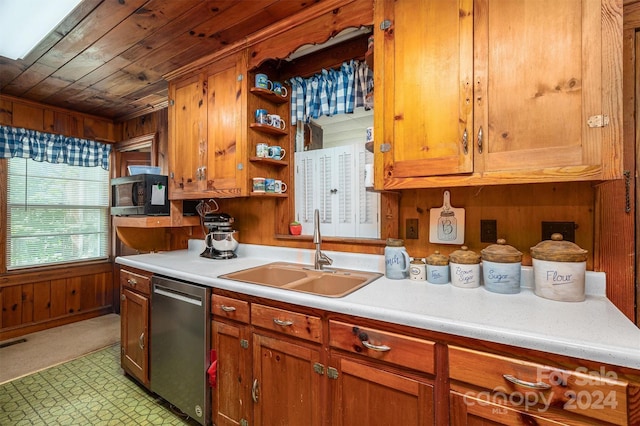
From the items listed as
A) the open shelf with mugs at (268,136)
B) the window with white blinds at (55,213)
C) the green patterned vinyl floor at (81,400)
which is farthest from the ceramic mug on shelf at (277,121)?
the window with white blinds at (55,213)

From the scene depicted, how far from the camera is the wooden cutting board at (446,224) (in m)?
1.50

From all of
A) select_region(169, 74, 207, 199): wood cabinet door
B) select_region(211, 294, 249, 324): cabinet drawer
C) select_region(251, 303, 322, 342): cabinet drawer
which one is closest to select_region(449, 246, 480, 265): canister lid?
select_region(251, 303, 322, 342): cabinet drawer

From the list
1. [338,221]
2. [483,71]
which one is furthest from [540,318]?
[338,221]

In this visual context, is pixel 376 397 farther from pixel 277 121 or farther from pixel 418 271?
pixel 277 121

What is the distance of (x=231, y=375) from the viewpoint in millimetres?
1500

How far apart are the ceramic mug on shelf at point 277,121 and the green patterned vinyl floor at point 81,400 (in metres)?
1.95

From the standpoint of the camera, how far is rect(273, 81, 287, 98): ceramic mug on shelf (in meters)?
2.07

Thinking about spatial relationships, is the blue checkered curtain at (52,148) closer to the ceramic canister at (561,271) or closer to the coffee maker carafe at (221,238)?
the coffee maker carafe at (221,238)

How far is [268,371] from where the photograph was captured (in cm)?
137

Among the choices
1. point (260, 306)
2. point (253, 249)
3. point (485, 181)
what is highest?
point (485, 181)

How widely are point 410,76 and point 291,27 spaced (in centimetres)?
81

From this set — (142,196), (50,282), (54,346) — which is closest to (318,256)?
(142,196)

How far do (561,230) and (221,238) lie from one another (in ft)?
6.47

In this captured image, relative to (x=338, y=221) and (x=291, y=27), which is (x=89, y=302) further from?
(x=291, y=27)
